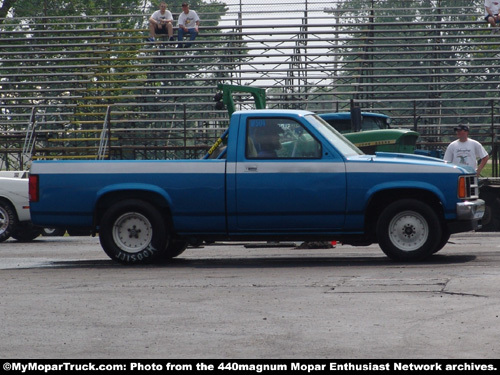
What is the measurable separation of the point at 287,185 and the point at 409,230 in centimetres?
159

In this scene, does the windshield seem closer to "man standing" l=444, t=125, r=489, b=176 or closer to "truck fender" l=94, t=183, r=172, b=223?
"truck fender" l=94, t=183, r=172, b=223

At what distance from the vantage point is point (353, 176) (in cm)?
1184

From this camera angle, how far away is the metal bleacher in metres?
27.8

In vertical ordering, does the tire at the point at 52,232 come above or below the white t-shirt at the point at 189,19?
below

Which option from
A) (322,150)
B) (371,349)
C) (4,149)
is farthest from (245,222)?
(4,149)

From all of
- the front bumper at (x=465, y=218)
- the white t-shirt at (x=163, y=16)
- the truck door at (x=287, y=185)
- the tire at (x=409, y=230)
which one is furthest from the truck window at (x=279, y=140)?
the white t-shirt at (x=163, y=16)

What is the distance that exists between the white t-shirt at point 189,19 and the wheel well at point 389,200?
60.0ft

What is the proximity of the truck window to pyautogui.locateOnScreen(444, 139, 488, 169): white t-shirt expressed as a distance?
5301mm

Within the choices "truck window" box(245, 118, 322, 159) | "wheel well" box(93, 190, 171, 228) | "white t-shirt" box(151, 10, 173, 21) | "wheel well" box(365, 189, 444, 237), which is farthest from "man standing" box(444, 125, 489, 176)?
"white t-shirt" box(151, 10, 173, 21)

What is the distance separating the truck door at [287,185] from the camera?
39.0 ft

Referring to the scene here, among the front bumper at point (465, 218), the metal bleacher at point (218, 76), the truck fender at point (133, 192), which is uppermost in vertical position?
the metal bleacher at point (218, 76)

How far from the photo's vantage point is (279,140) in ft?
39.8

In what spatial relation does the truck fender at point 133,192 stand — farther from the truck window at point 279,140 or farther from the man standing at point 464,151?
the man standing at point 464,151
